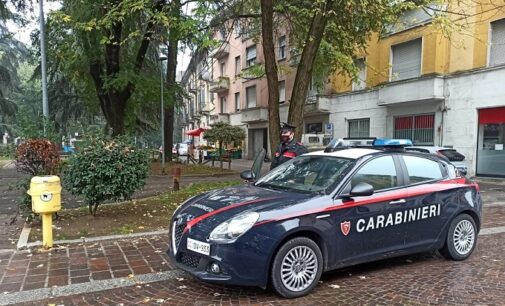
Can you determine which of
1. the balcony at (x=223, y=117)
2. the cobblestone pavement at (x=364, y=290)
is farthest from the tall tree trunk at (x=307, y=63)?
the balcony at (x=223, y=117)

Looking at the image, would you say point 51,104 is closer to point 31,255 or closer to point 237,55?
point 237,55

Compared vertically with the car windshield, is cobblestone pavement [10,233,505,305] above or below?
below

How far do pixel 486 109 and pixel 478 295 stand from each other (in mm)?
15176

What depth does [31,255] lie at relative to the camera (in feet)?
20.1

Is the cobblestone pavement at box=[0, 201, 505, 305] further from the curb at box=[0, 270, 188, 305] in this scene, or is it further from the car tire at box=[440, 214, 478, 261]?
the car tire at box=[440, 214, 478, 261]

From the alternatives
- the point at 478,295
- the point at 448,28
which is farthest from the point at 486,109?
the point at 478,295

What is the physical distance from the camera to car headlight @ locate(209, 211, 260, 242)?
432cm

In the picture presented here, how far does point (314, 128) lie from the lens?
28719mm

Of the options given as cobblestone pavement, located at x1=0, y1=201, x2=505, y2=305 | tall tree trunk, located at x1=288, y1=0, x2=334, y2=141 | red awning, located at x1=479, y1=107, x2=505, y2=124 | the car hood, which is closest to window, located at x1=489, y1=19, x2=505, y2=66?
red awning, located at x1=479, y1=107, x2=505, y2=124

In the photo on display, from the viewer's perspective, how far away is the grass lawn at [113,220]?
7.32 meters

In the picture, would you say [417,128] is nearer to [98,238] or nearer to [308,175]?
[308,175]

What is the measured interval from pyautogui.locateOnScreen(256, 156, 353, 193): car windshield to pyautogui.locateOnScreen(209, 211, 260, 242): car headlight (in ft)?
2.96

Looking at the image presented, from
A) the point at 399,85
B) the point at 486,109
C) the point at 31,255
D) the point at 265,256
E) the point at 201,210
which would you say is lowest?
the point at 31,255

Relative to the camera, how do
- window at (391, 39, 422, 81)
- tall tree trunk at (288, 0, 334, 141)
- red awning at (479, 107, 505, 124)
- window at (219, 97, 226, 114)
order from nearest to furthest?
1. tall tree trunk at (288, 0, 334, 141)
2. red awning at (479, 107, 505, 124)
3. window at (391, 39, 422, 81)
4. window at (219, 97, 226, 114)
